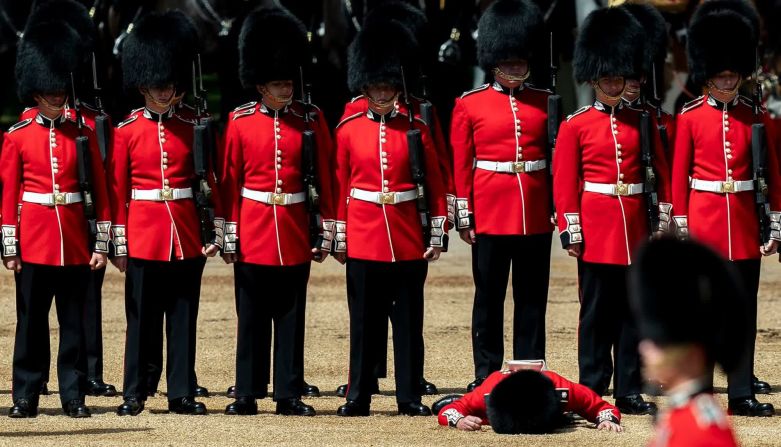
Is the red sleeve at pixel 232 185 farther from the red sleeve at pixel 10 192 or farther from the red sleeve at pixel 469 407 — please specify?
the red sleeve at pixel 469 407

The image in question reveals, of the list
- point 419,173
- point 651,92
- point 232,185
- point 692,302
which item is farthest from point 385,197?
point 692,302

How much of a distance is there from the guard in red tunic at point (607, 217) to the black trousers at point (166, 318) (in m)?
1.30

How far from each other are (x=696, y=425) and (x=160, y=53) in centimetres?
398

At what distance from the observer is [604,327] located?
6609 mm

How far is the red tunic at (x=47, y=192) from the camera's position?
6430 millimetres

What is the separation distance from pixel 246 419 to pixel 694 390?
339 centimetres

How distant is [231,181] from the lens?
6551mm

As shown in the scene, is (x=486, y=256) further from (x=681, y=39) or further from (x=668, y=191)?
(x=681, y=39)

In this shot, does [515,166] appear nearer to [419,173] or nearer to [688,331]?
[419,173]

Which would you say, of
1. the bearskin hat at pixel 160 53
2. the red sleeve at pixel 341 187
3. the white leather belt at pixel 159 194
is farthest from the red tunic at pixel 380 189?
the bearskin hat at pixel 160 53

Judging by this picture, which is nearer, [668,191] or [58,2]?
[668,191]

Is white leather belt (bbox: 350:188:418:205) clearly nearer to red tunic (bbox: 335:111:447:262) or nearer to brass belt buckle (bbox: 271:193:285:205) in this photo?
red tunic (bbox: 335:111:447:262)

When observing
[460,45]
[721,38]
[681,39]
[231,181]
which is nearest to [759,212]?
[721,38]

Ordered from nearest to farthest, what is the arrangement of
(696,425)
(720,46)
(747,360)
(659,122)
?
(696,425) → (747,360) → (720,46) → (659,122)
